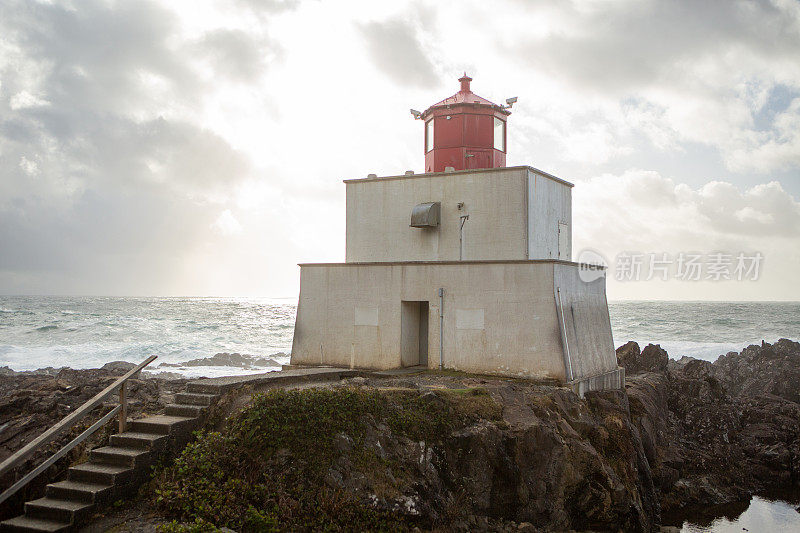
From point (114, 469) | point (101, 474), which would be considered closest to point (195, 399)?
point (114, 469)

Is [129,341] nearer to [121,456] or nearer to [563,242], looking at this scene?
[563,242]

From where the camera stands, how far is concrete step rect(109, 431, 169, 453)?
30.2ft

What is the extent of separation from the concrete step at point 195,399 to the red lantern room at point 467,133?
9.95m

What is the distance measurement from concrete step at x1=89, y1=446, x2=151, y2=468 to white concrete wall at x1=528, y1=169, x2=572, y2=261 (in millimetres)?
10143

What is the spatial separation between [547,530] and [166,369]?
27.2 meters

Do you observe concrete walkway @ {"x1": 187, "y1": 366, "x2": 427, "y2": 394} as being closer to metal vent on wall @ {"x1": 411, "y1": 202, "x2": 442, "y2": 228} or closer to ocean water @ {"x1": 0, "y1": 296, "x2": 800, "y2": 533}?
metal vent on wall @ {"x1": 411, "y1": 202, "x2": 442, "y2": 228}

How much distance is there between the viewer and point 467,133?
18047 mm

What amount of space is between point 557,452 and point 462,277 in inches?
194

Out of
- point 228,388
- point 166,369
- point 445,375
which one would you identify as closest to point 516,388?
point 445,375

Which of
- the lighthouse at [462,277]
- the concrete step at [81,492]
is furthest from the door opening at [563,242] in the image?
Answer: the concrete step at [81,492]

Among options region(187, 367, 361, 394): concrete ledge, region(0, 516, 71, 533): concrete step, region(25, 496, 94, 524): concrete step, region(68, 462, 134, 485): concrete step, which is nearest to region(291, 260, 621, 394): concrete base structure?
region(187, 367, 361, 394): concrete ledge

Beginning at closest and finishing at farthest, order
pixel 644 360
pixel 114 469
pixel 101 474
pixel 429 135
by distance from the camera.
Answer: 1. pixel 101 474
2. pixel 114 469
3. pixel 429 135
4. pixel 644 360

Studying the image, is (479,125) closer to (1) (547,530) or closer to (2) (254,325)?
(1) (547,530)

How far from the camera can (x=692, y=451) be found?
16969 millimetres
